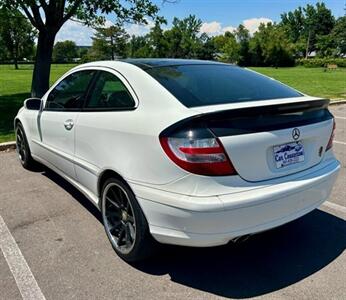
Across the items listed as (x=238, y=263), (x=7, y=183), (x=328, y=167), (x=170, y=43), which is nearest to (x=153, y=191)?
(x=238, y=263)

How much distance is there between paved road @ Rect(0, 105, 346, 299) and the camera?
293 cm

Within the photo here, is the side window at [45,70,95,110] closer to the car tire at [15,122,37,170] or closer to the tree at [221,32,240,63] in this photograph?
the car tire at [15,122,37,170]

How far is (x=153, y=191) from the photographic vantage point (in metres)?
2.85

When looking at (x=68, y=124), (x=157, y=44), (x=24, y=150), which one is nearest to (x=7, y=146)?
(x=24, y=150)

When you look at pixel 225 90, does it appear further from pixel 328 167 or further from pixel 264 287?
pixel 264 287

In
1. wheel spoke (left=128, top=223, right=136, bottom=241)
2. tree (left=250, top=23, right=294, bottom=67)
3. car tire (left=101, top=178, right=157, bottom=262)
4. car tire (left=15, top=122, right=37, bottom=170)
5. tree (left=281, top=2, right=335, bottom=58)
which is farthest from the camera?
tree (left=281, top=2, right=335, bottom=58)

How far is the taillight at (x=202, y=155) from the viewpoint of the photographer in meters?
2.67

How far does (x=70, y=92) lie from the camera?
4375 mm

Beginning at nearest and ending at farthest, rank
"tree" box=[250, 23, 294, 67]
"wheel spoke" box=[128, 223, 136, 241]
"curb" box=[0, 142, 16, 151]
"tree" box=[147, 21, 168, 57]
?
1. "wheel spoke" box=[128, 223, 136, 241]
2. "curb" box=[0, 142, 16, 151]
3. "tree" box=[250, 23, 294, 67]
4. "tree" box=[147, 21, 168, 57]

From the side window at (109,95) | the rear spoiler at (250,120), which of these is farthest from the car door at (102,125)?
the rear spoiler at (250,120)

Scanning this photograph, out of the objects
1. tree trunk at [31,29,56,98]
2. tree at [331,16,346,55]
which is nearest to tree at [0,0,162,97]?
tree trunk at [31,29,56,98]

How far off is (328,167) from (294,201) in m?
0.58

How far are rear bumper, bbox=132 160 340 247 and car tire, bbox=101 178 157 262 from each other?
124 millimetres

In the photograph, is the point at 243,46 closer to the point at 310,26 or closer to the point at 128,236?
the point at 310,26
